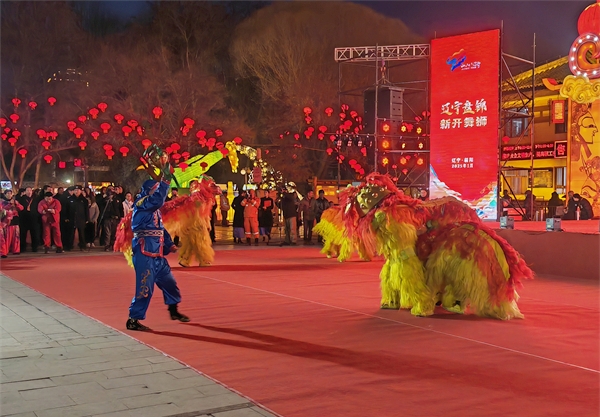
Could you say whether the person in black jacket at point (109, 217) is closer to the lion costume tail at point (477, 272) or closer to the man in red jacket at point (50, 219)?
the man in red jacket at point (50, 219)

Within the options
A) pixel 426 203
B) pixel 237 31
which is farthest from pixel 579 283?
pixel 237 31

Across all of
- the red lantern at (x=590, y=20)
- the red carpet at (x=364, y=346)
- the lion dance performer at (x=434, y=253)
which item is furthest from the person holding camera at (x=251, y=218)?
the lion dance performer at (x=434, y=253)

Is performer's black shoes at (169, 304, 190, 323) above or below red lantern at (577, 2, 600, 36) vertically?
below

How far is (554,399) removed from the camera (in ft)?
13.7

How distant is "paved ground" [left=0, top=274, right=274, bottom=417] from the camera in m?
3.97

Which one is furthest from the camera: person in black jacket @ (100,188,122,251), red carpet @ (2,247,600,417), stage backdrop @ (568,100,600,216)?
stage backdrop @ (568,100,600,216)

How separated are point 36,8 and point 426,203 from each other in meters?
23.3

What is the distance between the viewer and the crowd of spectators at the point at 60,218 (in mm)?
14242

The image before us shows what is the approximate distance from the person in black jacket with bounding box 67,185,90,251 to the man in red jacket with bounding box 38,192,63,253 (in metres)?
0.36

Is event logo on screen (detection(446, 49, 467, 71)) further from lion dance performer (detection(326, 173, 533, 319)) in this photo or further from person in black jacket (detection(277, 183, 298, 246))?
lion dance performer (detection(326, 173, 533, 319))

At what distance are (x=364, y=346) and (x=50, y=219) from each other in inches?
431

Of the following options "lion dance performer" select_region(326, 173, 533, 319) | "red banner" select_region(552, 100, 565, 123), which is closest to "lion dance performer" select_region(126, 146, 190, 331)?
"lion dance performer" select_region(326, 173, 533, 319)

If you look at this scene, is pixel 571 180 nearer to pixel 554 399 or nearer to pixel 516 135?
pixel 516 135

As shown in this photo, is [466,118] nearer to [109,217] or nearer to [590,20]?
[590,20]
